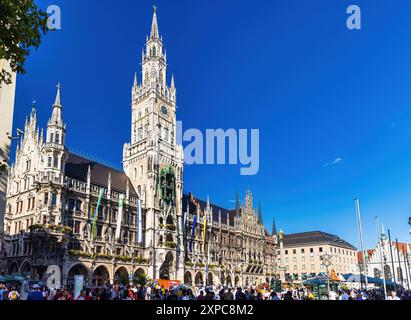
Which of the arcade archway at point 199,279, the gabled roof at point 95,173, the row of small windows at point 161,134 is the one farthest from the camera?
the row of small windows at point 161,134

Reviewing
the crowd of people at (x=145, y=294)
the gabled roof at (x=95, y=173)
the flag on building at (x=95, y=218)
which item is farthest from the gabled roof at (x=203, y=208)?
the crowd of people at (x=145, y=294)

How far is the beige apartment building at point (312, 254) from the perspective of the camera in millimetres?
110250

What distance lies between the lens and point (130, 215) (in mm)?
57375

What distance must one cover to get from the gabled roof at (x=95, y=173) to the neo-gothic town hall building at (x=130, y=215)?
22cm

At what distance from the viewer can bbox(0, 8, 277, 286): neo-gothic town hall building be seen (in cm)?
4519

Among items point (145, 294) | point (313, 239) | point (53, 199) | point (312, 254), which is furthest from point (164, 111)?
point (312, 254)

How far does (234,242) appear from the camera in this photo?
80.4m

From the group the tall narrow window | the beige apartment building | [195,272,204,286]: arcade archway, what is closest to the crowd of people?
the tall narrow window

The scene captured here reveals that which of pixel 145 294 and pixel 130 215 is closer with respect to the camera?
pixel 145 294

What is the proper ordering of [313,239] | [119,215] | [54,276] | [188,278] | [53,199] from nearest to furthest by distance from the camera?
[54,276]
[53,199]
[119,215]
[188,278]
[313,239]

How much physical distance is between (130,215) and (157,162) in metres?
10.4

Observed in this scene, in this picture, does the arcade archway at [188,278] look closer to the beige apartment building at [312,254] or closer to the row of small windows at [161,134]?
the row of small windows at [161,134]

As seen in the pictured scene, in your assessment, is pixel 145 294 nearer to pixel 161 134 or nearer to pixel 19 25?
pixel 19 25
